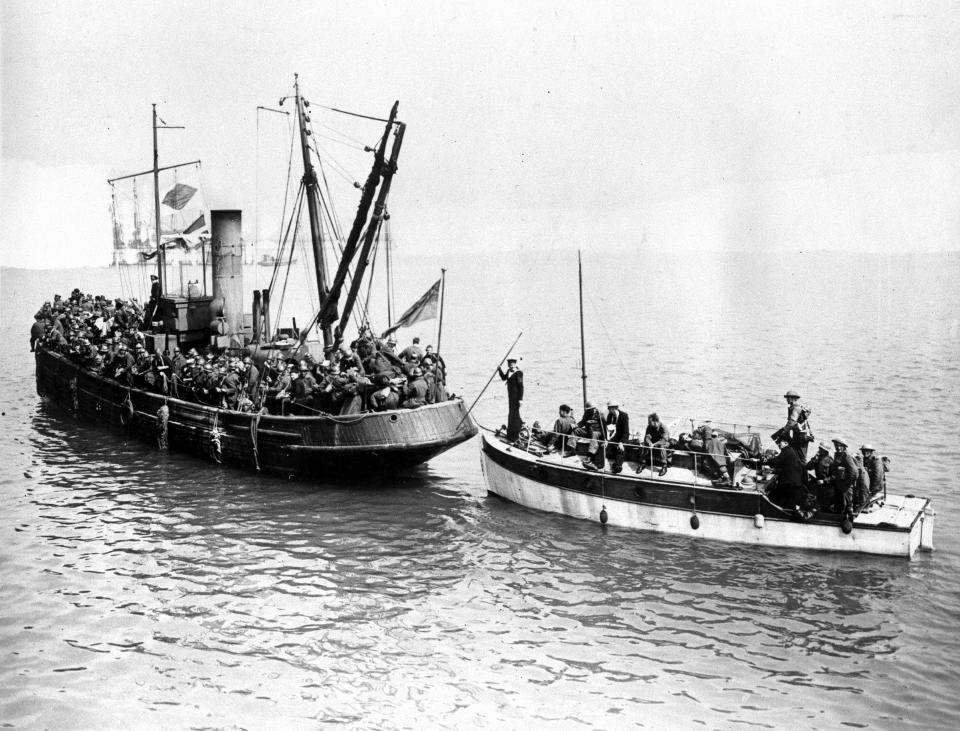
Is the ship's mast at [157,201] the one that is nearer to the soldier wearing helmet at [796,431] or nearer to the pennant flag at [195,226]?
the pennant flag at [195,226]

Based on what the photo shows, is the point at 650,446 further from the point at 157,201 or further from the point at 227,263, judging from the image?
the point at 157,201

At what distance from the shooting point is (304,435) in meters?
19.7

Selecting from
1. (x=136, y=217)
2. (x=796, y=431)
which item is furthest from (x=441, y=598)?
(x=136, y=217)

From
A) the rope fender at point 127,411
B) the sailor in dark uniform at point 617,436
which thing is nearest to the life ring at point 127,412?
the rope fender at point 127,411

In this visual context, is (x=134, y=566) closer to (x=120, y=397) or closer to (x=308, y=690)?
(x=308, y=690)

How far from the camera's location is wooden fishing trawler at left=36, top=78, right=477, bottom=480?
19078 millimetres

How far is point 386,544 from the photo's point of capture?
16.1m

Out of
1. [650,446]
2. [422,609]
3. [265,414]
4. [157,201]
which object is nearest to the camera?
[422,609]

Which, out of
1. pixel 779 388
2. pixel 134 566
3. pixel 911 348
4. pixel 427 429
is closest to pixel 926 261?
pixel 911 348

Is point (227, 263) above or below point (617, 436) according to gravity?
above

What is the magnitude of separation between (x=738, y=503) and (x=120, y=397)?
17885mm

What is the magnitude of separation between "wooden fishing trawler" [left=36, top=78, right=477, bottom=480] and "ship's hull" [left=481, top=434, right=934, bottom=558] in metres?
2.50

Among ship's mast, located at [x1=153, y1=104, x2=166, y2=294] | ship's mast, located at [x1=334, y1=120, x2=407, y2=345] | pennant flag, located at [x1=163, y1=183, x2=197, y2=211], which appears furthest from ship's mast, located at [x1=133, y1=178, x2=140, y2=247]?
ship's mast, located at [x1=334, y1=120, x2=407, y2=345]

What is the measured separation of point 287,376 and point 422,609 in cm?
910
